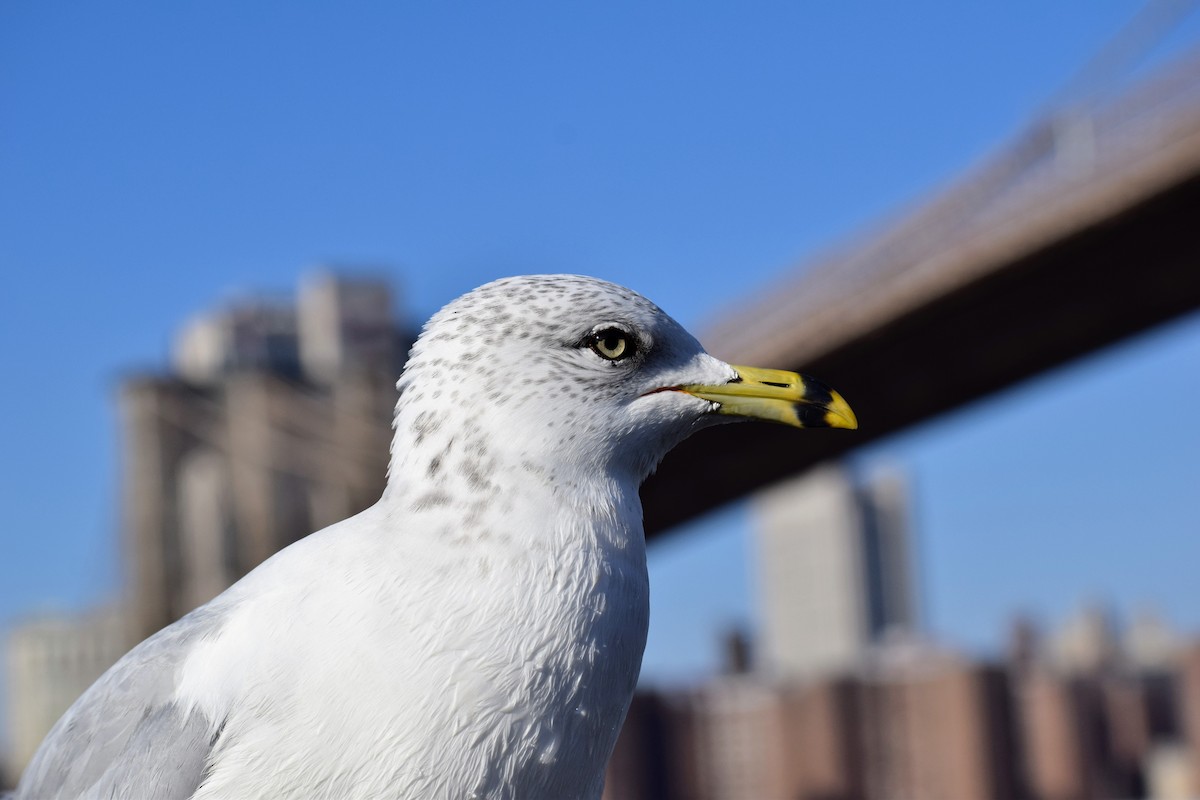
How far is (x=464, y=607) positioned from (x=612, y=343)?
0.34 metres

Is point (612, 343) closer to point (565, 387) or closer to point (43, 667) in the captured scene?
point (565, 387)

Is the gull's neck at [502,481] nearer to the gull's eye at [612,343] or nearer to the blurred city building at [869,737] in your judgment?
the gull's eye at [612,343]

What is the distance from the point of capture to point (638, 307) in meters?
1.68

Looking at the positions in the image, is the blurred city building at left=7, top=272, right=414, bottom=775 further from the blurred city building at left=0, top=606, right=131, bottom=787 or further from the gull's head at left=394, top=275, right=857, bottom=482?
the blurred city building at left=0, top=606, right=131, bottom=787

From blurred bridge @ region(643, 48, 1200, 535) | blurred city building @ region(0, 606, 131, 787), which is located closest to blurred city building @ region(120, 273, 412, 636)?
blurred bridge @ region(643, 48, 1200, 535)

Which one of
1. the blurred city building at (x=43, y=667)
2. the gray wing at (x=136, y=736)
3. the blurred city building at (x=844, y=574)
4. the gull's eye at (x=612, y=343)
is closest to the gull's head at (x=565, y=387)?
the gull's eye at (x=612, y=343)

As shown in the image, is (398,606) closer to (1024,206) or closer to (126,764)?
(126,764)

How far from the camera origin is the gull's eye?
65.4 inches

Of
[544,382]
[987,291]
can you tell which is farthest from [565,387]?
[987,291]

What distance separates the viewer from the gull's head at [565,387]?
1.60 meters

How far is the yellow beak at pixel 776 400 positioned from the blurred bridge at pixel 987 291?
844 centimetres

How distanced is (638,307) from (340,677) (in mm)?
509

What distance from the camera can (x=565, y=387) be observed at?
163cm

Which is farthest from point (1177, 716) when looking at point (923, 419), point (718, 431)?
point (718, 431)
